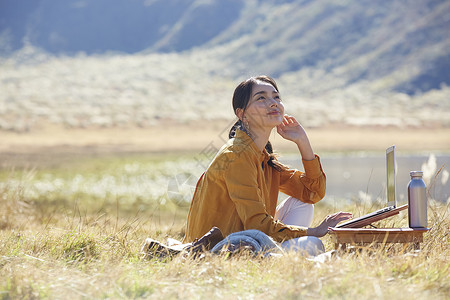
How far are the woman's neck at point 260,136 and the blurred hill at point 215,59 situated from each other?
1072cm

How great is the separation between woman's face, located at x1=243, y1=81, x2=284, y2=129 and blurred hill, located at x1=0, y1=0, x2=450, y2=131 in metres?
10.7

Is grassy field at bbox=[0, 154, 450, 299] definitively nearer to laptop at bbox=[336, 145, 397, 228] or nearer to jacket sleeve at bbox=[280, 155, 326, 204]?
laptop at bbox=[336, 145, 397, 228]

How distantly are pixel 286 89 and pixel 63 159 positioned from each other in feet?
159

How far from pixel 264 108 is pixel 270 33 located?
103434 millimetres

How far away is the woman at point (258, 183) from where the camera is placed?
139 inches

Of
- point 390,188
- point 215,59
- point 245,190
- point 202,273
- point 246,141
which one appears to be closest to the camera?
point 202,273

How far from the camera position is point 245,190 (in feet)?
11.5

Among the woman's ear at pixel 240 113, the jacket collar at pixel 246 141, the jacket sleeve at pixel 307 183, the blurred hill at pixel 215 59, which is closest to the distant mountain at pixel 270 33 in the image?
the blurred hill at pixel 215 59

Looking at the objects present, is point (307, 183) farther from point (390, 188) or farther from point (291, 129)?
point (390, 188)

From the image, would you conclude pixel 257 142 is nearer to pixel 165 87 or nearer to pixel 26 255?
pixel 26 255

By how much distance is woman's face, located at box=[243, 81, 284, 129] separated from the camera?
3.73m

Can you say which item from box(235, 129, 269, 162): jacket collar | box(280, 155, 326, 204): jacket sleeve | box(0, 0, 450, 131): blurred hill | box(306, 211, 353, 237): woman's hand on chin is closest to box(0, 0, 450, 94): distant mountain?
box(0, 0, 450, 131): blurred hill

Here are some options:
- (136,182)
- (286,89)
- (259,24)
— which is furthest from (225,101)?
(259,24)

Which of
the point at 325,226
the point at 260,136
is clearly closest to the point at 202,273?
the point at 325,226
